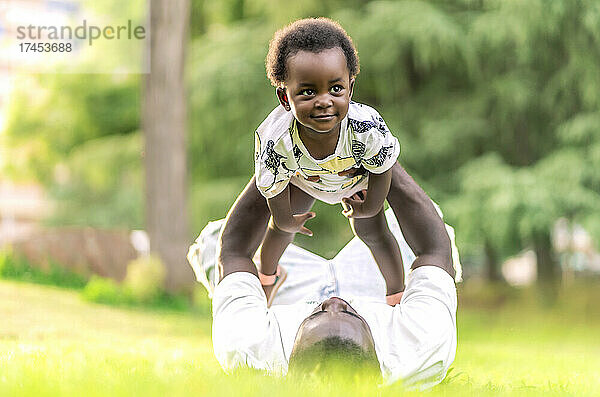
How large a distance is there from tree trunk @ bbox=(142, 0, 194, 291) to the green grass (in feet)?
2.23

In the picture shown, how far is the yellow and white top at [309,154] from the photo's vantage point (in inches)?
104

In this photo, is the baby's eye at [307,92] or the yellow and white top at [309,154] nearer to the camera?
the baby's eye at [307,92]

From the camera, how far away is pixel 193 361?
304 cm

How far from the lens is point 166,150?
7.26 metres

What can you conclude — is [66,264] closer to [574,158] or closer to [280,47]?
[574,158]

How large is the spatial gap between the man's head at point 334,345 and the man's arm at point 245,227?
1.99 feet

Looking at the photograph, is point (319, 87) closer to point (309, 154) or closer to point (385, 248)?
point (309, 154)

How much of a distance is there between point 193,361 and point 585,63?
6214 mm

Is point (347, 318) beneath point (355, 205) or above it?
beneath

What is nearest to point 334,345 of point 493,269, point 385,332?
point 385,332

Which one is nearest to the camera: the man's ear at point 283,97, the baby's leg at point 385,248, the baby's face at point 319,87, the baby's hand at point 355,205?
the baby's face at point 319,87

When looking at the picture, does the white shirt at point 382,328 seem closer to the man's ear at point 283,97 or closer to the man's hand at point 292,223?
the man's hand at point 292,223

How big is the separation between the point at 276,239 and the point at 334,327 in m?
0.93

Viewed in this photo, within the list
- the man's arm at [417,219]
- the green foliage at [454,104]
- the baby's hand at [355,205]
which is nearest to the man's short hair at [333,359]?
the man's arm at [417,219]
